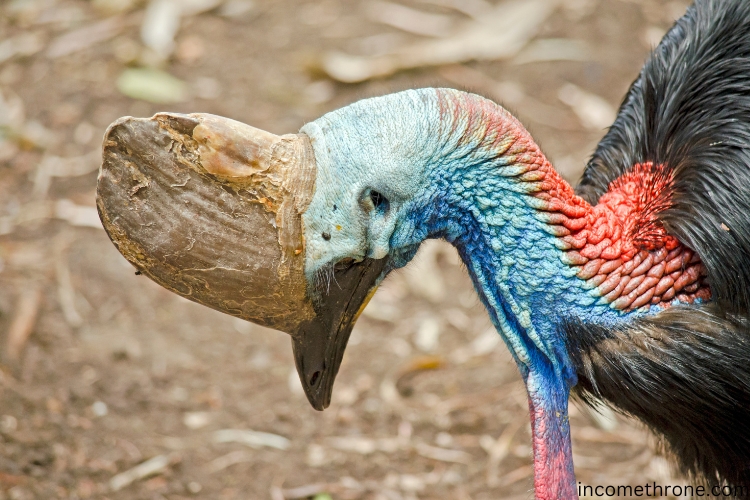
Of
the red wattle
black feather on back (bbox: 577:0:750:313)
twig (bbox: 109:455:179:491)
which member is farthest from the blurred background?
the red wattle

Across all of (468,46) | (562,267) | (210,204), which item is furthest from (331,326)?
(468,46)

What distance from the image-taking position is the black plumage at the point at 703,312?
7.02ft

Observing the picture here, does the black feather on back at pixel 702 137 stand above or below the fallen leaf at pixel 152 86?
below

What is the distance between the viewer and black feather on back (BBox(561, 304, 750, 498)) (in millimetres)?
2131

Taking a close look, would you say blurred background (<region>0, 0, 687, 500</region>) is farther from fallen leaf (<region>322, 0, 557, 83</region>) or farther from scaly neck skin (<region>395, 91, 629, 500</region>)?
scaly neck skin (<region>395, 91, 629, 500</region>)

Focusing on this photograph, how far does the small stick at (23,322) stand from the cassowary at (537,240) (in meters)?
1.74

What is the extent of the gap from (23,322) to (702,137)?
2780mm

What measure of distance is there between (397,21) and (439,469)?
338 centimetres

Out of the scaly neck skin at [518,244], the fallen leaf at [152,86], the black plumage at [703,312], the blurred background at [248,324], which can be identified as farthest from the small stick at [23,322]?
the black plumage at [703,312]

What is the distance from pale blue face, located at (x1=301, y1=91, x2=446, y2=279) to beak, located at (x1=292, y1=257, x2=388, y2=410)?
9 centimetres

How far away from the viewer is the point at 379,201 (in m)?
2.13

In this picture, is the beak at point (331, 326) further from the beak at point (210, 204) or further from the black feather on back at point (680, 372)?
the black feather on back at point (680, 372)

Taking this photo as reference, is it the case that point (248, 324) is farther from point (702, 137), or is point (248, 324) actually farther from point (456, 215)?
point (702, 137)

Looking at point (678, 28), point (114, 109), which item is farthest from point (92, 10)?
point (678, 28)
